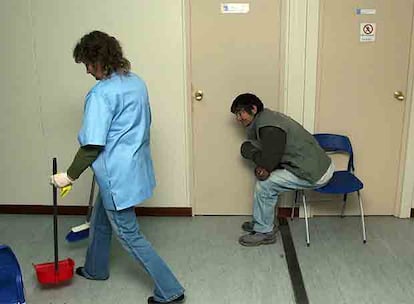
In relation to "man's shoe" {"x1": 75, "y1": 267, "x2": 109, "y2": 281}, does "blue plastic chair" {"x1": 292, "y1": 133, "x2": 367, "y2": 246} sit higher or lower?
higher

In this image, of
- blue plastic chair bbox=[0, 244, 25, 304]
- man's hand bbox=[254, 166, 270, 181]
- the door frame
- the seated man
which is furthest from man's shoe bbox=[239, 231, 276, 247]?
blue plastic chair bbox=[0, 244, 25, 304]

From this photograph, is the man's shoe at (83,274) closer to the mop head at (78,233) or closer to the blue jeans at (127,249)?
the blue jeans at (127,249)

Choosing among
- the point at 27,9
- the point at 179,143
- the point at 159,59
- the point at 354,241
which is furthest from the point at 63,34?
the point at 354,241

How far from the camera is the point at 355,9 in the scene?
123 inches

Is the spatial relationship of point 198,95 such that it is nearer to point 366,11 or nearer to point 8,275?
point 366,11

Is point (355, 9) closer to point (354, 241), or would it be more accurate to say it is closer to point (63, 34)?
point (354, 241)

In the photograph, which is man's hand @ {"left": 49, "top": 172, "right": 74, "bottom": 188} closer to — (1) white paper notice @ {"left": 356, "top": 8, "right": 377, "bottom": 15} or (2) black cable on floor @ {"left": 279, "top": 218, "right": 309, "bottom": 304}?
(2) black cable on floor @ {"left": 279, "top": 218, "right": 309, "bottom": 304}

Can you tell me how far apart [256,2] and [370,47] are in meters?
0.83

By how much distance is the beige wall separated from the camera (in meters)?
3.23

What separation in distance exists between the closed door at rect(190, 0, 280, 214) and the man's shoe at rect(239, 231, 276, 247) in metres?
0.45

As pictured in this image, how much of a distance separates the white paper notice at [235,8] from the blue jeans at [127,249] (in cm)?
156

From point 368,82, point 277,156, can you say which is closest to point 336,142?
point 368,82

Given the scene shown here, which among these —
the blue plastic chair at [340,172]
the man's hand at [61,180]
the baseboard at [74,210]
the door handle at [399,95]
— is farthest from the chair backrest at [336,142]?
the man's hand at [61,180]

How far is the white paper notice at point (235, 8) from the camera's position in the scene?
3.16m
